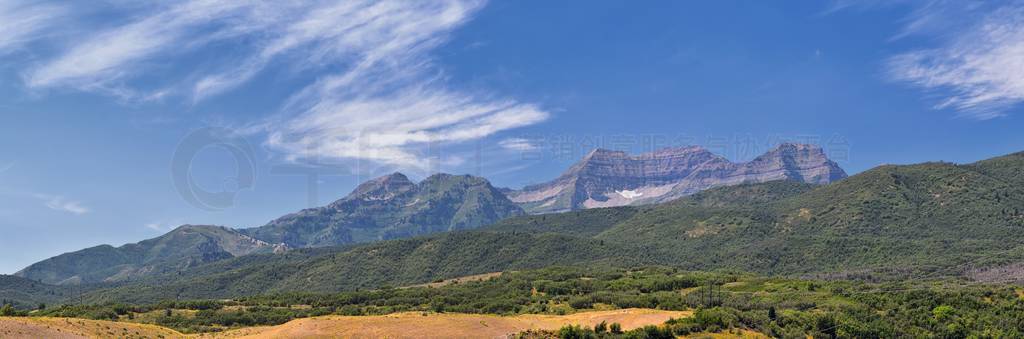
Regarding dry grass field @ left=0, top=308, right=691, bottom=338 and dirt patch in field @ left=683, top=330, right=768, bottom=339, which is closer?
dry grass field @ left=0, top=308, right=691, bottom=338

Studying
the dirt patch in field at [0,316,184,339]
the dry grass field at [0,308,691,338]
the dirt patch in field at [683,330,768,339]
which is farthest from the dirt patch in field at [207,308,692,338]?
the dirt patch in field at [0,316,184,339]

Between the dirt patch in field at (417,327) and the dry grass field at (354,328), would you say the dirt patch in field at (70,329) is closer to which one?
the dry grass field at (354,328)

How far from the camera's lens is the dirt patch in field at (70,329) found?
64.5 metres

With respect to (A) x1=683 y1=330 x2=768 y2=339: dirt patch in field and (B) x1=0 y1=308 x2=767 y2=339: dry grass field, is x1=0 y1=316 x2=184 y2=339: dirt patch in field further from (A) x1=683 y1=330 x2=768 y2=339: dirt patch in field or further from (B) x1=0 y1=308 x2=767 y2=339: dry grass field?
(A) x1=683 y1=330 x2=768 y2=339: dirt patch in field

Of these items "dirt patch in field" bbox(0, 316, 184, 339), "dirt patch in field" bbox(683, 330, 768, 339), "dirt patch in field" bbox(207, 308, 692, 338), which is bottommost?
"dirt patch in field" bbox(683, 330, 768, 339)

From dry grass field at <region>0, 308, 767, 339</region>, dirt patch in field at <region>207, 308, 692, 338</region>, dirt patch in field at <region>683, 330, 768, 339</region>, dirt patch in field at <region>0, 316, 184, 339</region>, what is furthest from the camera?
dirt patch in field at <region>683, 330, 768, 339</region>

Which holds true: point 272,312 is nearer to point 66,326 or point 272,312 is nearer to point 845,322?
point 66,326

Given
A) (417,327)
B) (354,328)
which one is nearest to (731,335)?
(417,327)

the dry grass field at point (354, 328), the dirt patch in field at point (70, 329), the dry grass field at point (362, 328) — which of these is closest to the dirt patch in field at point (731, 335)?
the dry grass field at point (362, 328)

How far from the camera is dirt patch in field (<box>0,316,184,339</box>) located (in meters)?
64.5

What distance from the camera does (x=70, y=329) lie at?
2800 inches

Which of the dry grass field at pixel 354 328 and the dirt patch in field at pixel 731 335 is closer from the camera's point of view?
the dry grass field at pixel 354 328

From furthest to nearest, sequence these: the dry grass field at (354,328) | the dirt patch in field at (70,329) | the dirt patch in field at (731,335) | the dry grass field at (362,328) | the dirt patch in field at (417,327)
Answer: the dirt patch in field at (731,335), the dirt patch in field at (417,327), the dry grass field at (362,328), the dry grass field at (354,328), the dirt patch in field at (70,329)

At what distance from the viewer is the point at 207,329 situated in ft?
339
